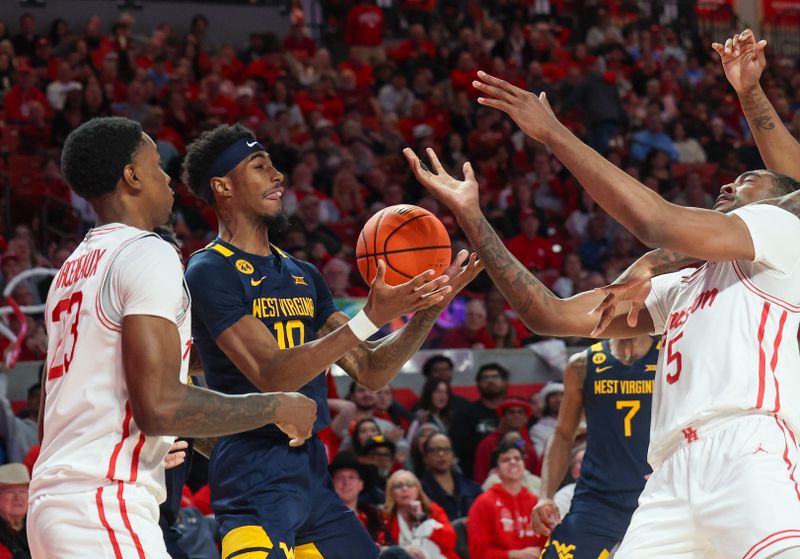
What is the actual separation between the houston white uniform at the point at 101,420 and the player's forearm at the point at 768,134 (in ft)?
8.71

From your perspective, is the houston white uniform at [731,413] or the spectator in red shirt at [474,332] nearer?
the houston white uniform at [731,413]

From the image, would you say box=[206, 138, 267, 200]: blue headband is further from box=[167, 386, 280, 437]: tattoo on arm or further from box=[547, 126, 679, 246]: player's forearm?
box=[547, 126, 679, 246]: player's forearm

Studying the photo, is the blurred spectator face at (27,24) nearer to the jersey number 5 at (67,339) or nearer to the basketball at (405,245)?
the basketball at (405,245)

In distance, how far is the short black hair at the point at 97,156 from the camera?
148 inches

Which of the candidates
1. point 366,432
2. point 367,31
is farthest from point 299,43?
point 366,432

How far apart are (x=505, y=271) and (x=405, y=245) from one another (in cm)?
82

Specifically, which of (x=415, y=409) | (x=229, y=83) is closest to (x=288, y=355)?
(x=415, y=409)

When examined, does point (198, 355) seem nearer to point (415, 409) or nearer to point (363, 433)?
point (363, 433)

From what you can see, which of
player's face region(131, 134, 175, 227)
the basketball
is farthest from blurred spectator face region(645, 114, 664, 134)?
player's face region(131, 134, 175, 227)

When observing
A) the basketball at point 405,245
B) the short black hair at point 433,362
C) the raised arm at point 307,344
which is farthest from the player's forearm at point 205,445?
the short black hair at point 433,362

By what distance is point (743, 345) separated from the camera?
3904 mm

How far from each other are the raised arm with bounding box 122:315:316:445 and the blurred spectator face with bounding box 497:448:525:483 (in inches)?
199

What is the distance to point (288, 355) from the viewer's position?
443 centimetres

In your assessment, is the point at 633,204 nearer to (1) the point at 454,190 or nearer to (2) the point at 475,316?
(1) the point at 454,190
